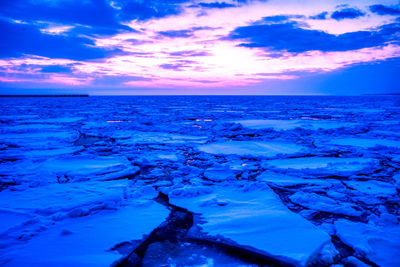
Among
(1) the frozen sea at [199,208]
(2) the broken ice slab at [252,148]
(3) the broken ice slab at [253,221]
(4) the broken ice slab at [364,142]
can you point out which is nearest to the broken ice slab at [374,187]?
(1) the frozen sea at [199,208]

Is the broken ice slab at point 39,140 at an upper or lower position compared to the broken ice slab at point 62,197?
upper

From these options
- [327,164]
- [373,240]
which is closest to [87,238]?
[373,240]

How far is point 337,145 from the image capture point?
4.26 m

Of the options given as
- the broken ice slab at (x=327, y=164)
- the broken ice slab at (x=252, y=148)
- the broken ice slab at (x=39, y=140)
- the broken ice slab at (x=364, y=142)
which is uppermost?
the broken ice slab at (x=39, y=140)

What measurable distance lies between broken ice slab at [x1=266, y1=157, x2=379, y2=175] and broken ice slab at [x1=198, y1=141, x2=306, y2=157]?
0.43 meters

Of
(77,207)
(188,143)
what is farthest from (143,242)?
(188,143)

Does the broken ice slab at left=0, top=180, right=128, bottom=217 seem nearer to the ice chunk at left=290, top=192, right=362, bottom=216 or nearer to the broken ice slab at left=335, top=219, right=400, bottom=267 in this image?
the ice chunk at left=290, top=192, right=362, bottom=216

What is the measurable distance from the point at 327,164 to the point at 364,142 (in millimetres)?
2089

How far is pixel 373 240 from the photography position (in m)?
1.42

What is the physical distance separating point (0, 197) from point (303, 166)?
3.20 metres

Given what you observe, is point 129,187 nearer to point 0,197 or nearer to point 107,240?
point 107,240

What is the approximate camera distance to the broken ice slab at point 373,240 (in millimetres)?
1274

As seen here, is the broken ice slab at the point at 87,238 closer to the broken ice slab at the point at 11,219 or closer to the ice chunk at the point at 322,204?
the broken ice slab at the point at 11,219

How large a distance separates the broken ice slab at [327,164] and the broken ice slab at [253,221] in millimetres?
975
